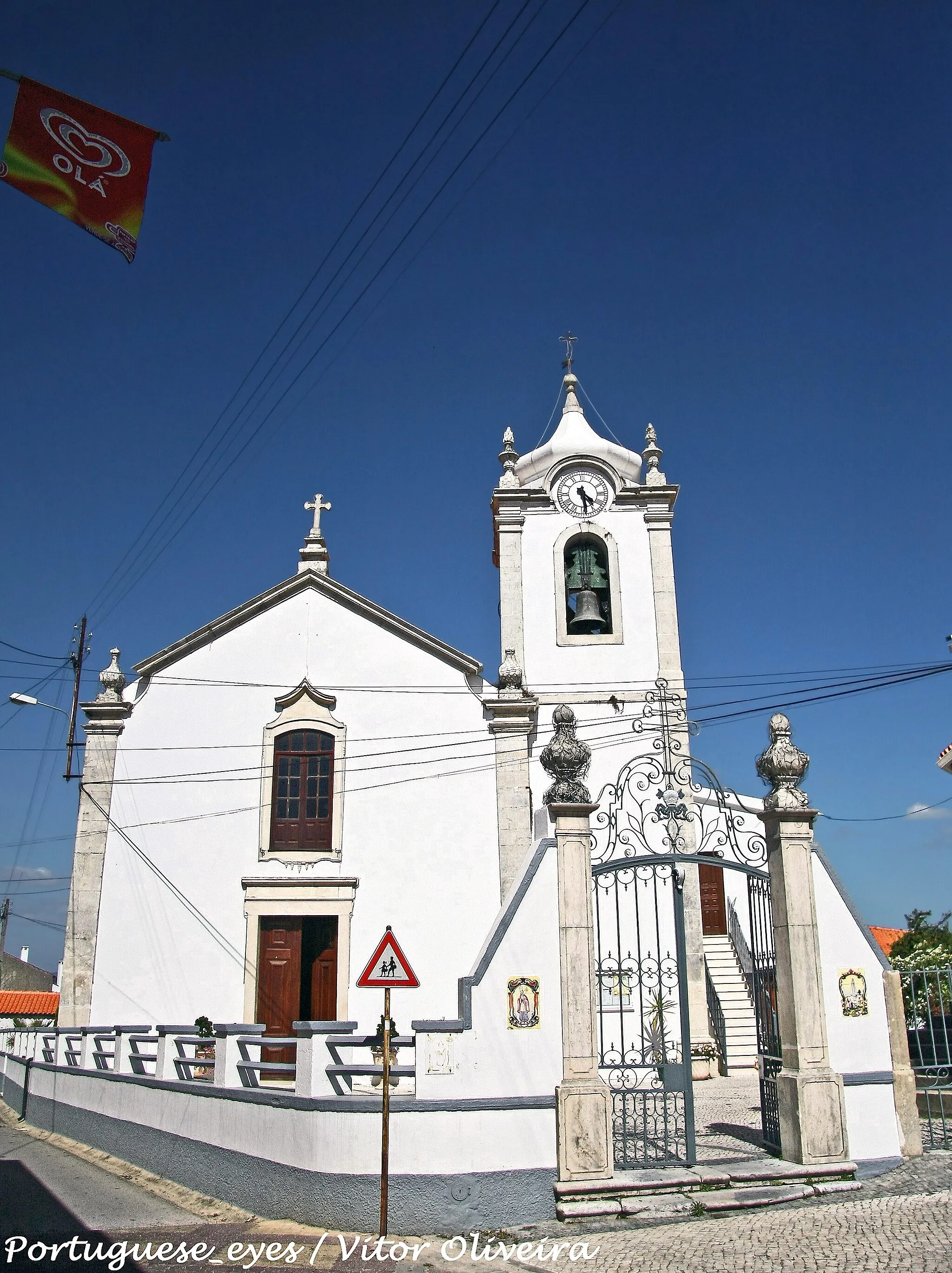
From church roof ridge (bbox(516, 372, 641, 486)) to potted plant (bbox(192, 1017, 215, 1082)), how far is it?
1174 cm

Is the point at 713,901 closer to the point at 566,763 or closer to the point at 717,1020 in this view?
the point at 717,1020

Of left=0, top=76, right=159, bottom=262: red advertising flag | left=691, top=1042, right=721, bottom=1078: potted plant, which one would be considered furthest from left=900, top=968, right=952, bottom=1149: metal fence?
left=0, top=76, right=159, bottom=262: red advertising flag

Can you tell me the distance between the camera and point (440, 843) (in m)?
15.0

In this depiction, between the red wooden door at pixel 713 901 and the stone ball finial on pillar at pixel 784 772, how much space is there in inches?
441

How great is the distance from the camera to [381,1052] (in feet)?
37.4

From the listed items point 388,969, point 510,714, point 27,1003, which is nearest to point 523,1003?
point 388,969

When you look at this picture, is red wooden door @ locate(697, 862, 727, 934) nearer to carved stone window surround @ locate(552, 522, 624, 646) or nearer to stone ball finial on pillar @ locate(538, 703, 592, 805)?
carved stone window surround @ locate(552, 522, 624, 646)

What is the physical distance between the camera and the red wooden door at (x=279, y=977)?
1414cm

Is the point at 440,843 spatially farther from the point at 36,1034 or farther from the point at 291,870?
the point at 36,1034

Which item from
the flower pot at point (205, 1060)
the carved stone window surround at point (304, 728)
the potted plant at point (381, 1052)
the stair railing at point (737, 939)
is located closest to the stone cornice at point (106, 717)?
the carved stone window surround at point (304, 728)

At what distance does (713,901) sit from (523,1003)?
13.2m

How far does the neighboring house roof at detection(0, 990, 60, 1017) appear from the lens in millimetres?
37875

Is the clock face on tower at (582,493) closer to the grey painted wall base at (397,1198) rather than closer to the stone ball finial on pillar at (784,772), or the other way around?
the stone ball finial on pillar at (784,772)

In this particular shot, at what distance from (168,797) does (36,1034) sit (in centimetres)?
477
